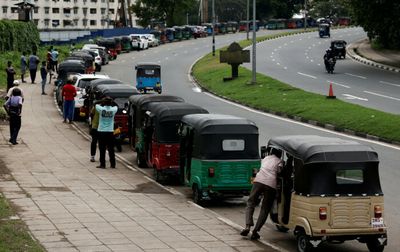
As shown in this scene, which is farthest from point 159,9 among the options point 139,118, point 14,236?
point 14,236

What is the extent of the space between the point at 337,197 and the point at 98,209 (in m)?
5.14

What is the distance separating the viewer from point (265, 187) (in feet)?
44.1

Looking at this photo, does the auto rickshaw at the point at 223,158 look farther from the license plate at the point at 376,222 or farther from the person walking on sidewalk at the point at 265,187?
the license plate at the point at 376,222

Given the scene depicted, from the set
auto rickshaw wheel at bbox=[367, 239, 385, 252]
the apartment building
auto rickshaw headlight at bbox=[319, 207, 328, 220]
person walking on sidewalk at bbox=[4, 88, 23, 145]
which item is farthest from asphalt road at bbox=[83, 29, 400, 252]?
the apartment building

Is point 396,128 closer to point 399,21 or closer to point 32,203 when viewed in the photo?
point 32,203

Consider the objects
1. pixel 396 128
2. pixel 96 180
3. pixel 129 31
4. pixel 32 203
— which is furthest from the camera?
pixel 129 31

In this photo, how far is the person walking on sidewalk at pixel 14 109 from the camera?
24.2 metres

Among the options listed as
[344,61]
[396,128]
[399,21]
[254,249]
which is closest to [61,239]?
[254,249]

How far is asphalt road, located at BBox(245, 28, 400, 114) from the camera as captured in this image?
129ft

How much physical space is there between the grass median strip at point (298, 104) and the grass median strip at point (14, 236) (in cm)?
1506

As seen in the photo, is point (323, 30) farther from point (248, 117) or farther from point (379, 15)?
point (248, 117)

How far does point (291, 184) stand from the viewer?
13.2 meters

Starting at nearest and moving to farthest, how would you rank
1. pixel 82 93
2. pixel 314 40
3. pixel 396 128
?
1. pixel 396 128
2. pixel 82 93
3. pixel 314 40

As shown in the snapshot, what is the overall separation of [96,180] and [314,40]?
76.0 m
